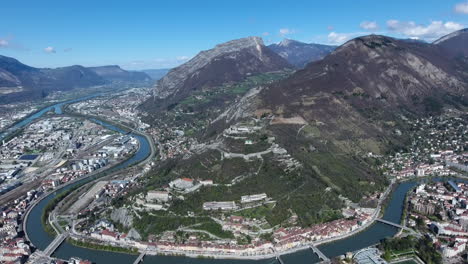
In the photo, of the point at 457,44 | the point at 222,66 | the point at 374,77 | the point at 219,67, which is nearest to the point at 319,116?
the point at 374,77

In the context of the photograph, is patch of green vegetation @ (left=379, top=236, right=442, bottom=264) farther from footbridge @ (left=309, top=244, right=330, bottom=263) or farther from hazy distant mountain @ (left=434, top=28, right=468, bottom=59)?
hazy distant mountain @ (left=434, top=28, right=468, bottom=59)

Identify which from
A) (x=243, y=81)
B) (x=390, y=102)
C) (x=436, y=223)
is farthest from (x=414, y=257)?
(x=243, y=81)

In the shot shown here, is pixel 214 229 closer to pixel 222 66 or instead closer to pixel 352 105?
pixel 352 105

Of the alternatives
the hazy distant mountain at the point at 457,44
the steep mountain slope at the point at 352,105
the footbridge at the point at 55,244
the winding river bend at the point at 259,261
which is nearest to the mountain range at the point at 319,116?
the steep mountain slope at the point at 352,105

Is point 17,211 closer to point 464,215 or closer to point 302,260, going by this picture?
point 302,260

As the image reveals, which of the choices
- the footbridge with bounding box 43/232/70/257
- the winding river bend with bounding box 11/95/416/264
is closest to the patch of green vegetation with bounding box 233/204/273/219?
the winding river bend with bounding box 11/95/416/264

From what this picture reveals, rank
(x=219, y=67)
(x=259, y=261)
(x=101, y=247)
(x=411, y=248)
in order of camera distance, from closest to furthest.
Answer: (x=259, y=261)
(x=411, y=248)
(x=101, y=247)
(x=219, y=67)

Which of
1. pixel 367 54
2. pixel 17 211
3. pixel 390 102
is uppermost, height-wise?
pixel 367 54

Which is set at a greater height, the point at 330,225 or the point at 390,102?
the point at 390,102
